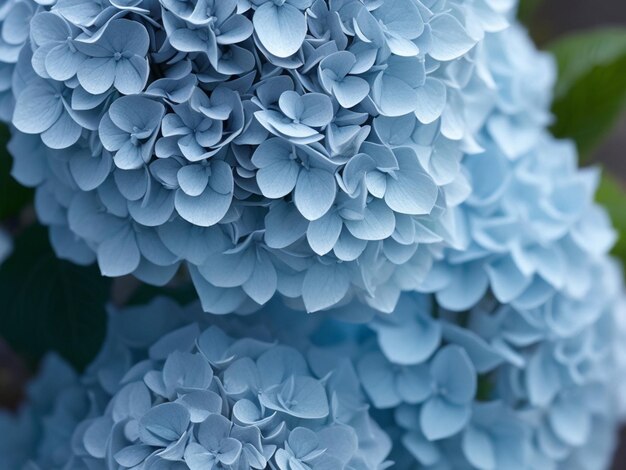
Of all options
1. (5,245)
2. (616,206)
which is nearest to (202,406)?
(5,245)

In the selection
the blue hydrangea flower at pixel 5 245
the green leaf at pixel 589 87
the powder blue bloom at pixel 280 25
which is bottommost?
the blue hydrangea flower at pixel 5 245

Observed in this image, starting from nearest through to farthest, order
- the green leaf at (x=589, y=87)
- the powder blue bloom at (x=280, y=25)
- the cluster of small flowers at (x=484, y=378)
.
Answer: the powder blue bloom at (x=280, y=25), the cluster of small flowers at (x=484, y=378), the green leaf at (x=589, y=87)

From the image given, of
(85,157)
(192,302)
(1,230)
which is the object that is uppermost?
(85,157)

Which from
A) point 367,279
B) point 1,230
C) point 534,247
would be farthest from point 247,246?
point 1,230

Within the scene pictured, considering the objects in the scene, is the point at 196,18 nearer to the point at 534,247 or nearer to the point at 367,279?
the point at 367,279

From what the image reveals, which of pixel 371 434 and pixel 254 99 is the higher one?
pixel 254 99

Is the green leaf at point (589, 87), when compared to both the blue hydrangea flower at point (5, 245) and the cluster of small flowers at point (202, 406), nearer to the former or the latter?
the cluster of small flowers at point (202, 406)

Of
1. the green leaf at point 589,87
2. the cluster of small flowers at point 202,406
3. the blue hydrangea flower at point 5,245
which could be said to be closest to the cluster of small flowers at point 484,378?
the cluster of small flowers at point 202,406
